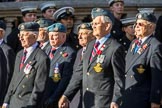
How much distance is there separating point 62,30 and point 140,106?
65.0 inches

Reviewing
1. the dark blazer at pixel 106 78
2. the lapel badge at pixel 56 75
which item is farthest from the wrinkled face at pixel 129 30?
the dark blazer at pixel 106 78

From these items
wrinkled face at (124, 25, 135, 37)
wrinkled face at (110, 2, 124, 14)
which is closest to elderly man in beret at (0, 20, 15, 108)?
wrinkled face at (124, 25, 135, 37)

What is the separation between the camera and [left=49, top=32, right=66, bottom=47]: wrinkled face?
397 inches

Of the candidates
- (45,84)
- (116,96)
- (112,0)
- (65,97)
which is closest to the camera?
(116,96)

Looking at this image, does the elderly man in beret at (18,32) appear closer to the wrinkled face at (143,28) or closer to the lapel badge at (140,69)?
the wrinkled face at (143,28)

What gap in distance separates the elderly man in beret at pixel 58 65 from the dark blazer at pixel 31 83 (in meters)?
0.65

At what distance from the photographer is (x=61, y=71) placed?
33.0 feet

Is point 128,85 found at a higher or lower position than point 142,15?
lower

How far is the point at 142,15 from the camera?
9.40 m

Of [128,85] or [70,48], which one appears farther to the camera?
[70,48]

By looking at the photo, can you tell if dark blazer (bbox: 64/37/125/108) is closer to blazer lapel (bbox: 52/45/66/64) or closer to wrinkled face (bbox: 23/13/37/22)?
blazer lapel (bbox: 52/45/66/64)

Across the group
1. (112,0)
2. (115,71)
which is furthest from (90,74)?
(112,0)

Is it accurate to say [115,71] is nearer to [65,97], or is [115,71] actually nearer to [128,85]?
[128,85]

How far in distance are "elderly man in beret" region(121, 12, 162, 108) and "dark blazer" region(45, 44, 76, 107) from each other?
1.01 m
